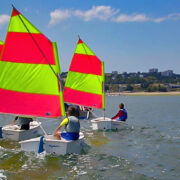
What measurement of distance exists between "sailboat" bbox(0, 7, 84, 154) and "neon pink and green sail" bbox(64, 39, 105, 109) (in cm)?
1085

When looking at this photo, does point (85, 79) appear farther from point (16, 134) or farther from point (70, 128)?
point (70, 128)

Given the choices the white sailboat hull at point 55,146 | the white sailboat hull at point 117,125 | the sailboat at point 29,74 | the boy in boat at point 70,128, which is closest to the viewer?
the white sailboat hull at point 55,146

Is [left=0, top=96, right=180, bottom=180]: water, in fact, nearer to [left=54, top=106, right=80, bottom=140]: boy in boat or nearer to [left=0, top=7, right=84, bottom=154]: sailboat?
[left=54, top=106, right=80, bottom=140]: boy in boat

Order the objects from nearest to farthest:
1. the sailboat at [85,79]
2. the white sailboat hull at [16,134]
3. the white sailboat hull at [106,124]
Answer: the white sailboat hull at [16,134]
the white sailboat hull at [106,124]
the sailboat at [85,79]

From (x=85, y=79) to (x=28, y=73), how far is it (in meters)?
11.4

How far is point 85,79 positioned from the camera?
86.0ft

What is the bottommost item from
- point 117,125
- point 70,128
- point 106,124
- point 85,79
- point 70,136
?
point 117,125

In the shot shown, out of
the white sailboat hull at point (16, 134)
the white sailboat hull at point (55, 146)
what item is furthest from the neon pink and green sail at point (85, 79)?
the white sailboat hull at point (55, 146)

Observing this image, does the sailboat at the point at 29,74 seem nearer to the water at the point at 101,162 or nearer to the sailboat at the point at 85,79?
the water at the point at 101,162

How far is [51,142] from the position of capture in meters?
13.0

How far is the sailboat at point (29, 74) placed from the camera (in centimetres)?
1473

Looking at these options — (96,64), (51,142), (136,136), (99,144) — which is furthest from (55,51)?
(96,64)

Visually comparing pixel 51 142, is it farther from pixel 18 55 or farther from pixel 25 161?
pixel 18 55

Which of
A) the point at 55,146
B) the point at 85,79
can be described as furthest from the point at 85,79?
the point at 55,146
